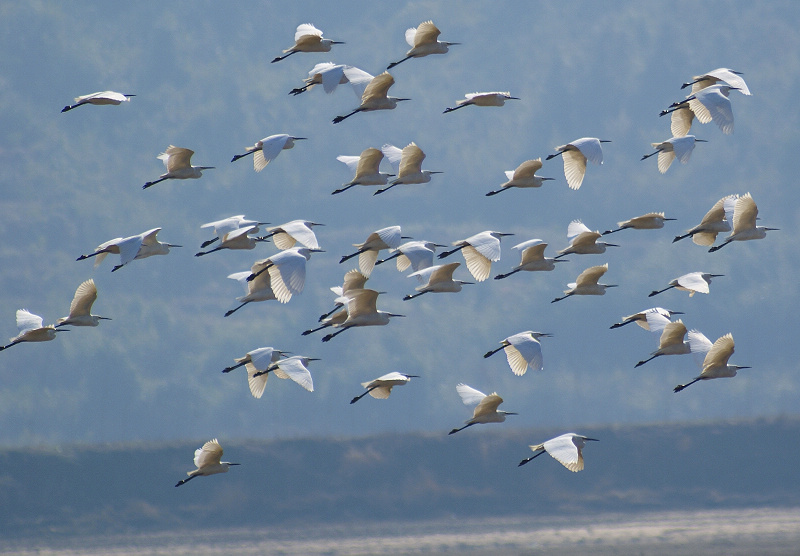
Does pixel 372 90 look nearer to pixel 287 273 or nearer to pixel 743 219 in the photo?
pixel 287 273

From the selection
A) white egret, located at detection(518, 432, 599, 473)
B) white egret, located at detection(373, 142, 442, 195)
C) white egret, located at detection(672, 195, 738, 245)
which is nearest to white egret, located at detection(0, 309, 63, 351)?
white egret, located at detection(373, 142, 442, 195)

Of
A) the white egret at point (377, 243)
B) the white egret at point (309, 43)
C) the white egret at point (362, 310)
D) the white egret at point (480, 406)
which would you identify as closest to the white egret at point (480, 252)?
the white egret at point (377, 243)

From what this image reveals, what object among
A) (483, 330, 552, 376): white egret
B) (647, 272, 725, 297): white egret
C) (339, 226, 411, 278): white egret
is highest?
(339, 226, 411, 278): white egret

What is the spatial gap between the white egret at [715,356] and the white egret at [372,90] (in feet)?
20.8

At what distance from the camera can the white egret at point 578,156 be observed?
19641 mm

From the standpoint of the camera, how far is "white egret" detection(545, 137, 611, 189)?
773 inches

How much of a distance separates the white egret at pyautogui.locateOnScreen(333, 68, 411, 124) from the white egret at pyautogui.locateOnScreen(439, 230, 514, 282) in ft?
9.18

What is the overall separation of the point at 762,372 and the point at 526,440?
2241cm

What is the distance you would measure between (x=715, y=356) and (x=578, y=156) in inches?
154

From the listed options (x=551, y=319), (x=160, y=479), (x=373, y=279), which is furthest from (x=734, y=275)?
(x=160, y=479)

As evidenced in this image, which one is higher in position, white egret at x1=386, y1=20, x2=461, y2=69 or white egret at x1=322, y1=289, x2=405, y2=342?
white egret at x1=386, y1=20, x2=461, y2=69

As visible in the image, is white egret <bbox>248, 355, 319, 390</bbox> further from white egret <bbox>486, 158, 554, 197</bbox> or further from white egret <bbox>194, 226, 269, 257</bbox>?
white egret <bbox>486, 158, 554, 197</bbox>

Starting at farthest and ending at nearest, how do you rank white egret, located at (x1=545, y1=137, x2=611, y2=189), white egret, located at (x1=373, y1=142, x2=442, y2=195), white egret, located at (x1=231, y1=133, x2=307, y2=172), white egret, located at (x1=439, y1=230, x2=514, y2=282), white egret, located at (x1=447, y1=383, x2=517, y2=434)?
white egret, located at (x1=373, y1=142, x2=442, y2=195)
white egret, located at (x1=545, y1=137, x2=611, y2=189)
white egret, located at (x1=447, y1=383, x2=517, y2=434)
white egret, located at (x1=231, y1=133, x2=307, y2=172)
white egret, located at (x1=439, y1=230, x2=514, y2=282)

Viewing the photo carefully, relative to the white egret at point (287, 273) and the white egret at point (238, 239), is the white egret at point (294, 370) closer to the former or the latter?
the white egret at point (287, 273)
